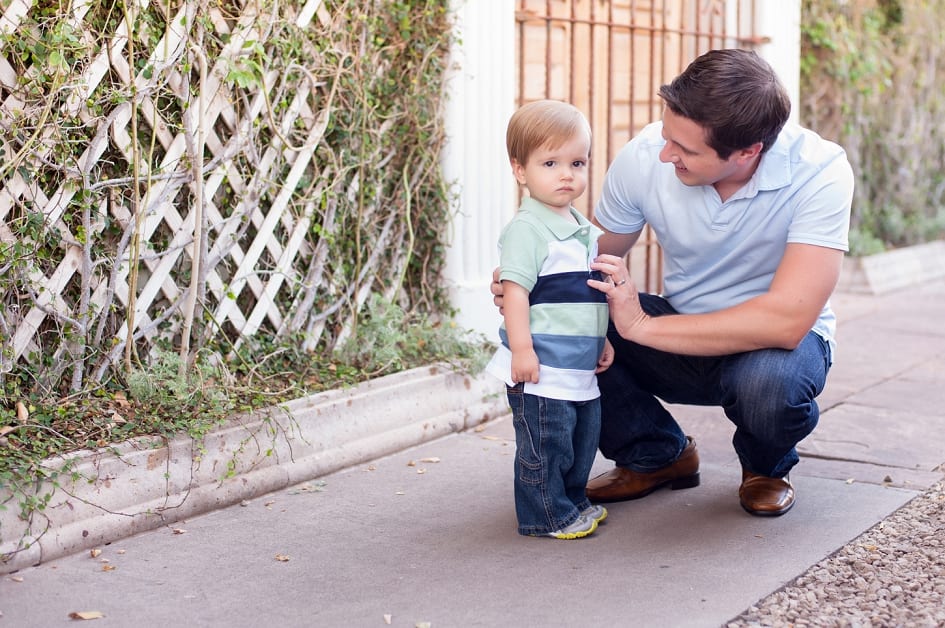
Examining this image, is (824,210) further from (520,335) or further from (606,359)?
(520,335)

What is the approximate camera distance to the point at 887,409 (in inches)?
153

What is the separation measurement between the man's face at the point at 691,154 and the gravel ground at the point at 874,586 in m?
0.91

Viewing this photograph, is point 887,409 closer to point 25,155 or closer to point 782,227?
point 782,227

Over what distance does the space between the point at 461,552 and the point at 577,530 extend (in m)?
0.29

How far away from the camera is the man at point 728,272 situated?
8.45 feet

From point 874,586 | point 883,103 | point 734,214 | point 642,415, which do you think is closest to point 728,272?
point 734,214

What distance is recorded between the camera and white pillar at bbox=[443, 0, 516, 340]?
159 inches

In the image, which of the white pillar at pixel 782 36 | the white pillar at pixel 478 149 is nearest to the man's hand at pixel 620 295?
the white pillar at pixel 478 149

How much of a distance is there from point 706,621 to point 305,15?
224 centimetres

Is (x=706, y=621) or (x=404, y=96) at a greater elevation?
(x=404, y=96)

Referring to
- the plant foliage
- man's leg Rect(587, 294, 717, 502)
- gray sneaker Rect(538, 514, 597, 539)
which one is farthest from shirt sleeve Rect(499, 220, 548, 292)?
the plant foliage

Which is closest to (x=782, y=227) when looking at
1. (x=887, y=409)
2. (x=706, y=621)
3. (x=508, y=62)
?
(x=706, y=621)

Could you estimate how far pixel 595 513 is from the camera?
9.05ft

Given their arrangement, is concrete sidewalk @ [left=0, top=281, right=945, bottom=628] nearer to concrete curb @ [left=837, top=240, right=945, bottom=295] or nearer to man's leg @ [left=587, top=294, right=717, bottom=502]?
man's leg @ [left=587, top=294, right=717, bottom=502]
